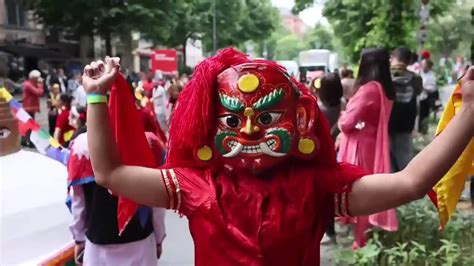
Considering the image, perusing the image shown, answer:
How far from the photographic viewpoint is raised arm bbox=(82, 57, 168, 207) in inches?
84.0

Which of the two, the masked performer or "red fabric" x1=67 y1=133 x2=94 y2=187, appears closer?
the masked performer

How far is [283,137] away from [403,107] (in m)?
4.85

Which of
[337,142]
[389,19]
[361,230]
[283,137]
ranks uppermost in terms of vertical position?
[389,19]

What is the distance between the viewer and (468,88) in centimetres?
208

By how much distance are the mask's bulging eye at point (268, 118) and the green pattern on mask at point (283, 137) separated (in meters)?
0.04

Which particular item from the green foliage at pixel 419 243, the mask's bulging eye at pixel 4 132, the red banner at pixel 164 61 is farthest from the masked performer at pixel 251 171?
the red banner at pixel 164 61

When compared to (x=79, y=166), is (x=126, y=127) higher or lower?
higher

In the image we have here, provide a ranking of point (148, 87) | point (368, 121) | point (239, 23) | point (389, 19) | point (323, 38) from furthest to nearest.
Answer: point (323, 38) → point (239, 23) → point (148, 87) → point (389, 19) → point (368, 121)

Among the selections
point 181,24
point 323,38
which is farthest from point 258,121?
point 323,38

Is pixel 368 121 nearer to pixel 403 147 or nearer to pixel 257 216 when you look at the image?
pixel 403 147

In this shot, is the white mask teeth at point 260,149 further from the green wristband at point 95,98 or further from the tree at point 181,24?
the tree at point 181,24

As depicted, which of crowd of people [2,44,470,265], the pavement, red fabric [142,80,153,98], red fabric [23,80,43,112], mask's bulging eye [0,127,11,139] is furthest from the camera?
red fabric [142,80,153,98]

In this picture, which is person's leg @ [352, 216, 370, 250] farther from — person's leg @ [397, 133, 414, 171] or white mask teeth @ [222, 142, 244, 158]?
white mask teeth @ [222, 142, 244, 158]

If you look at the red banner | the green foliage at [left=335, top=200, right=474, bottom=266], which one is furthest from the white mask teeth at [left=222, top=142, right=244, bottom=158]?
the red banner
